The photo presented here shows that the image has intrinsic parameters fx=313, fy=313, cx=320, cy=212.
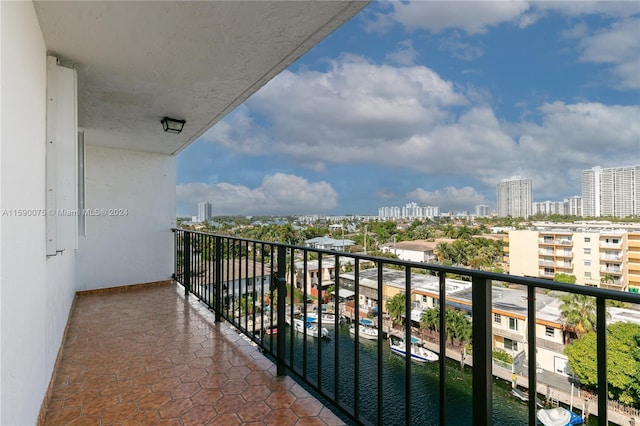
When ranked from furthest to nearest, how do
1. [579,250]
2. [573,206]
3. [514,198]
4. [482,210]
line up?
[514,198] < [482,210] < [573,206] < [579,250]

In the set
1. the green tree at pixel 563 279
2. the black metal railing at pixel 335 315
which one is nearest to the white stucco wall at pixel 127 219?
the black metal railing at pixel 335 315

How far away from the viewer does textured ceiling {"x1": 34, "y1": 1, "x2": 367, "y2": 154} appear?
180 centimetres

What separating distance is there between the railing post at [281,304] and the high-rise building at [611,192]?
15.3 ft

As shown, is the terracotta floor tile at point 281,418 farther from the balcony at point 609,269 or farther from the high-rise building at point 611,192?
the high-rise building at point 611,192

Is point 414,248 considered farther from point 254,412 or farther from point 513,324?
point 254,412

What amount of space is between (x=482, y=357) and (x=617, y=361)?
0.36 m

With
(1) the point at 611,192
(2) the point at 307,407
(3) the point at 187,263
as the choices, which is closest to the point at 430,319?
(2) the point at 307,407

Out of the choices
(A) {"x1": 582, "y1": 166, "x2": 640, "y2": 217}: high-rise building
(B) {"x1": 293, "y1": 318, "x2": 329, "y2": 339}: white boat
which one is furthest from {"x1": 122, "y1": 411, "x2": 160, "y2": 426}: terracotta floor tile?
(A) {"x1": 582, "y1": 166, "x2": 640, "y2": 217}: high-rise building

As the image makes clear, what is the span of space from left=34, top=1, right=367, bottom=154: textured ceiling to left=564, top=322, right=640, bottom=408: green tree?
1.83 meters

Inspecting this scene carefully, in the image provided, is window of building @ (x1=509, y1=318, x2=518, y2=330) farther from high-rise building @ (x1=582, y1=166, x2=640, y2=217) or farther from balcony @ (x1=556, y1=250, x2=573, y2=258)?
high-rise building @ (x1=582, y1=166, x2=640, y2=217)

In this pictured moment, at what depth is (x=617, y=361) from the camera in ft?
2.95

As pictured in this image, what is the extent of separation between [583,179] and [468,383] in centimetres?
731

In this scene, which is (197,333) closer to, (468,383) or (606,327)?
(468,383)

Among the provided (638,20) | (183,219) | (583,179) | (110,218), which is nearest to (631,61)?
(638,20)
